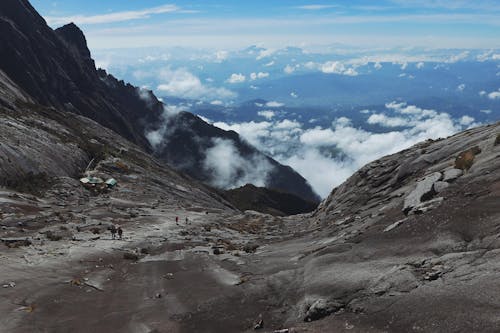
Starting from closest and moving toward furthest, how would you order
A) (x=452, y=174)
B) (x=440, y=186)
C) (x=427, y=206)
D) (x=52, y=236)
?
Result: 1. (x=427, y=206)
2. (x=440, y=186)
3. (x=452, y=174)
4. (x=52, y=236)

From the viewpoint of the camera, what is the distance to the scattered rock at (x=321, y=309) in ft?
55.3

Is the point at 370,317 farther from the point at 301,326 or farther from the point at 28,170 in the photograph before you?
the point at 28,170

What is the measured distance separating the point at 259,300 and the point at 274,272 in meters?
3.83

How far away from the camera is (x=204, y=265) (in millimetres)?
28188

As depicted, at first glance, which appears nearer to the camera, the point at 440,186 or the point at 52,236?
the point at 440,186

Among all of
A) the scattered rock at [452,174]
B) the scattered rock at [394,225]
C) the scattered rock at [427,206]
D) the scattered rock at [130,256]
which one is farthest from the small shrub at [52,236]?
the scattered rock at [452,174]

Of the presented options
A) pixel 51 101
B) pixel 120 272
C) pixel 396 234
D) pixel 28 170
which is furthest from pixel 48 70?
pixel 396 234

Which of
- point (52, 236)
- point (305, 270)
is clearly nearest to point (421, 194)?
point (305, 270)

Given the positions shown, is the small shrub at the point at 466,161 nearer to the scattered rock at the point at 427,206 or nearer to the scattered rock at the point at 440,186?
the scattered rock at the point at 440,186

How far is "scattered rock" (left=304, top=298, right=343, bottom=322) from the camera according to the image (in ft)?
55.3

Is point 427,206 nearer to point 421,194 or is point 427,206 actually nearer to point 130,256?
point 421,194

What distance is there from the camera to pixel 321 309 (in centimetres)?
1700

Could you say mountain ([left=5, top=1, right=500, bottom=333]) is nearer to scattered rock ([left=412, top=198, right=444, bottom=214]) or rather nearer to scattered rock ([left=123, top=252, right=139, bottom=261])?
scattered rock ([left=123, top=252, right=139, bottom=261])

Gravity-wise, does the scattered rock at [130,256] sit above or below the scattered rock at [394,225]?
below
